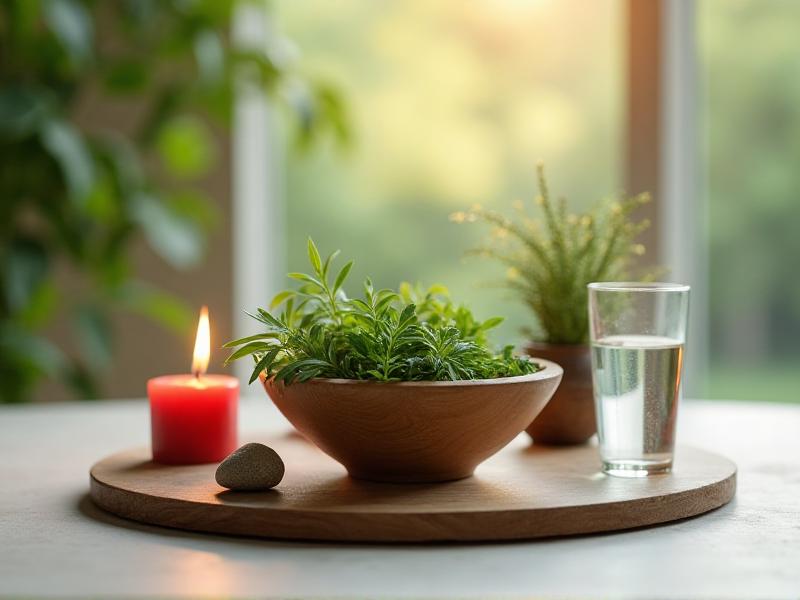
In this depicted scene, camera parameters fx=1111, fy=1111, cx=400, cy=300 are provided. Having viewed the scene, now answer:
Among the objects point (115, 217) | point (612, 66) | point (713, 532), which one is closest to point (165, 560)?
point (713, 532)

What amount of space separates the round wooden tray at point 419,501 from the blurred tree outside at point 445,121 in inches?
112

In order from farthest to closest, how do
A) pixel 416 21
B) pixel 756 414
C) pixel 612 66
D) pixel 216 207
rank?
pixel 612 66, pixel 416 21, pixel 216 207, pixel 756 414

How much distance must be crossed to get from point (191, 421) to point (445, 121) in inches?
128

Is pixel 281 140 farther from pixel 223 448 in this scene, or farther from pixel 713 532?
pixel 713 532

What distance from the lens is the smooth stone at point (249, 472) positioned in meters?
0.86

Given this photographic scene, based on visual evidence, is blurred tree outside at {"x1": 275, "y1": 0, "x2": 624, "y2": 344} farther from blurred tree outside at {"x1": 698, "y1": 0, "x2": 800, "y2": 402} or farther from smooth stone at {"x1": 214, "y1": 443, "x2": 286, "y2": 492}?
smooth stone at {"x1": 214, "y1": 443, "x2": 286, "y2": 492}

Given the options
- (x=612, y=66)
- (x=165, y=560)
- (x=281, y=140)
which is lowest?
(x=165, y=560)

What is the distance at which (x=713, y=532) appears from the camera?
0.82 metres

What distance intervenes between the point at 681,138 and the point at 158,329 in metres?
1.50

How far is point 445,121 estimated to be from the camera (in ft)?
13.6

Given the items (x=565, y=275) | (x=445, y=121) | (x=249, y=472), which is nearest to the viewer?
(x=249, y=472)

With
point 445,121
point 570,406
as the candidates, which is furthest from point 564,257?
point 445,121

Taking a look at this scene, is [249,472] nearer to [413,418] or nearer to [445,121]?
[413,418]

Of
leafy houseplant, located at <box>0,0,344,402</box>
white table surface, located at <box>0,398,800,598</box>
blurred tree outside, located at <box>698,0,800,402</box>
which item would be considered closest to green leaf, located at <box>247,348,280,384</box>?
white table surface, located at <box>0,398,800,598</box>
